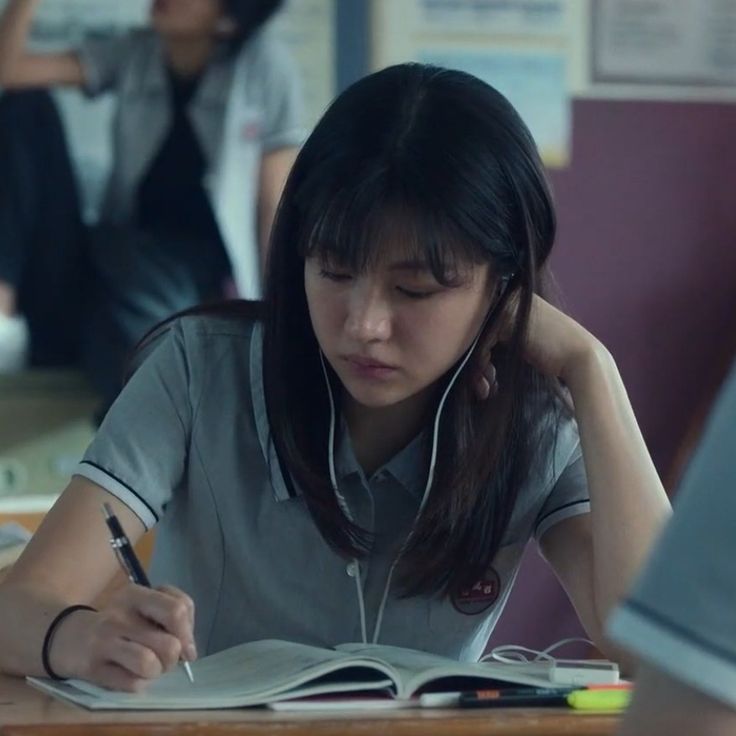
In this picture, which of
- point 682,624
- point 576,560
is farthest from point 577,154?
point 682,624

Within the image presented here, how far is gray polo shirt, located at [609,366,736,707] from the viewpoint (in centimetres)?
52

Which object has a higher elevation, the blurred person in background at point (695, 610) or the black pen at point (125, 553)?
the blurred person in background at point (695, 610)

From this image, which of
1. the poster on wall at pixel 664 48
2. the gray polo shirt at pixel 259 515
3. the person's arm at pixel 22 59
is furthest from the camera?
the poster on wall at pixel 664 48

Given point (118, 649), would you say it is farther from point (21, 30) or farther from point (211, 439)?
point (21, 30)

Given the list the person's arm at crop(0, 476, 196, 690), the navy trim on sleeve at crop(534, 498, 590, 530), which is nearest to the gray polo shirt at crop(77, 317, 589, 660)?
the navy trim on sleeve at crop(534, 498, 590, 530)

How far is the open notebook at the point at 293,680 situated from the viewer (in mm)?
1071

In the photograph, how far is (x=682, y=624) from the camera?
528 millimetres

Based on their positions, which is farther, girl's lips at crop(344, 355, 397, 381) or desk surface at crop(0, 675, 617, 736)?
girl's lips at crop(344, 355, 397, 381)

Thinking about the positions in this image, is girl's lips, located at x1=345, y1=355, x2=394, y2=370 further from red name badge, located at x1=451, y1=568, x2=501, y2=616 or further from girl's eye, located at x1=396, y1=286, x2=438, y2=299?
red name badge, located at x1=451, y1=568, x2=501, y2=616

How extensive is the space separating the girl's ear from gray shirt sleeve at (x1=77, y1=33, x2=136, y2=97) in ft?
0.50

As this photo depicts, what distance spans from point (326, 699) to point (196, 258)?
1.70 metres

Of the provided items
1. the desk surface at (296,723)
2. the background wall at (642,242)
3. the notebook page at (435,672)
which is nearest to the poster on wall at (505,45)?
the background wall at (642,242)

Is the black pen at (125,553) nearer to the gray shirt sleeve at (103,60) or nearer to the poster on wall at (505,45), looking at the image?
the gray shirt sleeve at (103,60)

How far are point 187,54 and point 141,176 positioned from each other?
0.24 meters
